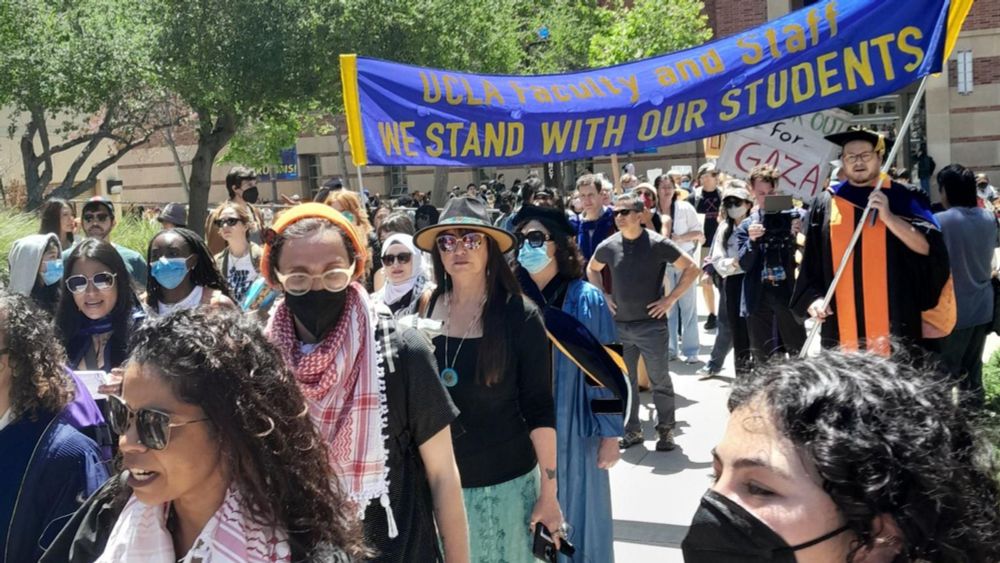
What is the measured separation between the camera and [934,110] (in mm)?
29578

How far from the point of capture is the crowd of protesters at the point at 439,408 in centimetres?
164

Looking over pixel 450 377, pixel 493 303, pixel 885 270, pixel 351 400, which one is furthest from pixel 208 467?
pixel 885 270

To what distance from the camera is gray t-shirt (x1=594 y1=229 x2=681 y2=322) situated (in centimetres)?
785

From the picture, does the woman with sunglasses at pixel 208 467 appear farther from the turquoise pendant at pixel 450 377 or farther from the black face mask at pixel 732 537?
the turquoise pendant at pixel 450 377

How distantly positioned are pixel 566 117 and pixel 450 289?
65.4 inches

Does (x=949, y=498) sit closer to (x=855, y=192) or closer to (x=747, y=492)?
(x=747, y=492)

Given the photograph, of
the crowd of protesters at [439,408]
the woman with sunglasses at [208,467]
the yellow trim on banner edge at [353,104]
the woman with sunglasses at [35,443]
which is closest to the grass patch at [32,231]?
the crowd of protesters at [439,408]

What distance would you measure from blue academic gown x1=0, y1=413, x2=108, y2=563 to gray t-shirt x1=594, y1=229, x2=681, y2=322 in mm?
5348

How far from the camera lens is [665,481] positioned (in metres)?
6.89

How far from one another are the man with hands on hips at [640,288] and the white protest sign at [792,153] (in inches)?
97.1

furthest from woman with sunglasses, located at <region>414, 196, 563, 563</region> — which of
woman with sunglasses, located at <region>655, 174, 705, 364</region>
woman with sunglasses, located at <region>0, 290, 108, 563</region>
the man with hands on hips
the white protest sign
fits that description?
the white protest sign

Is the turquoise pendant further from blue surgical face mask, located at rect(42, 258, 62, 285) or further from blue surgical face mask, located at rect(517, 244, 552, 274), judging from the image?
blue surgical face mask, located at rect(42, 258, 62, 285)

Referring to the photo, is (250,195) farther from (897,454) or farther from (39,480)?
(897,454)

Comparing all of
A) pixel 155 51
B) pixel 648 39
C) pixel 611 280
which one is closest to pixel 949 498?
pixel 611 280
